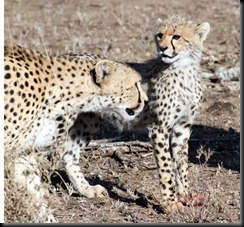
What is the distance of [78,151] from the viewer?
16.3 ft

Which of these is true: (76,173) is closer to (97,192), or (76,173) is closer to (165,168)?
(97,192)

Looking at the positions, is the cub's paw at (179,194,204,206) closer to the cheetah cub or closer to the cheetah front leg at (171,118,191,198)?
the cheetah cub

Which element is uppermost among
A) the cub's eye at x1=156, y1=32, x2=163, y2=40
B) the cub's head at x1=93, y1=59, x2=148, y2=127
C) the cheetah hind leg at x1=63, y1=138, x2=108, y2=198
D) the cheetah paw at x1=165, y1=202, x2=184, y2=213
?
the cub's eye at x1=156, y1=32, x2=163, y2=40

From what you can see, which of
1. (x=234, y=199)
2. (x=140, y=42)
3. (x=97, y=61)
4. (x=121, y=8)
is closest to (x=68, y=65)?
(x=97, y=61)

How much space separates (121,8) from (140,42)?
A: 1641mm

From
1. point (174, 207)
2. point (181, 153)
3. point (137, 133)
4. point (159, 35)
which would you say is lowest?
point (174, 207)

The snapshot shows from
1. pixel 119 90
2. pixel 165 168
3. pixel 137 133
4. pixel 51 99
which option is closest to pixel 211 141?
pixel 137 133

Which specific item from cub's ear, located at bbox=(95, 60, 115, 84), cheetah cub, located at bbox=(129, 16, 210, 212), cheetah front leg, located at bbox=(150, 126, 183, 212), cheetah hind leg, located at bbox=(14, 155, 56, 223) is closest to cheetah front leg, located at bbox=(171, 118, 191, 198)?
cheetah cub, located at bbox=(129, 16, 210, 212)

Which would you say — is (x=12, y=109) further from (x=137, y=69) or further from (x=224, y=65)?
(x=224, y=65)

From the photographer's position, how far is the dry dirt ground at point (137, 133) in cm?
455

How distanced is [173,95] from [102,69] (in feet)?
1.91

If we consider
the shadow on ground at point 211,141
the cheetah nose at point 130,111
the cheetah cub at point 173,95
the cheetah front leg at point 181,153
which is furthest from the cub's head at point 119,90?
the shadow on ground at point 211,141

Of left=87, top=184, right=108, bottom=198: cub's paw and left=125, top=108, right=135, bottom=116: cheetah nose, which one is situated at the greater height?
left=125, top=108, right=135, bottom=116: cheetah nose

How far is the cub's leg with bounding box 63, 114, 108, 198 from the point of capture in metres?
4.91
